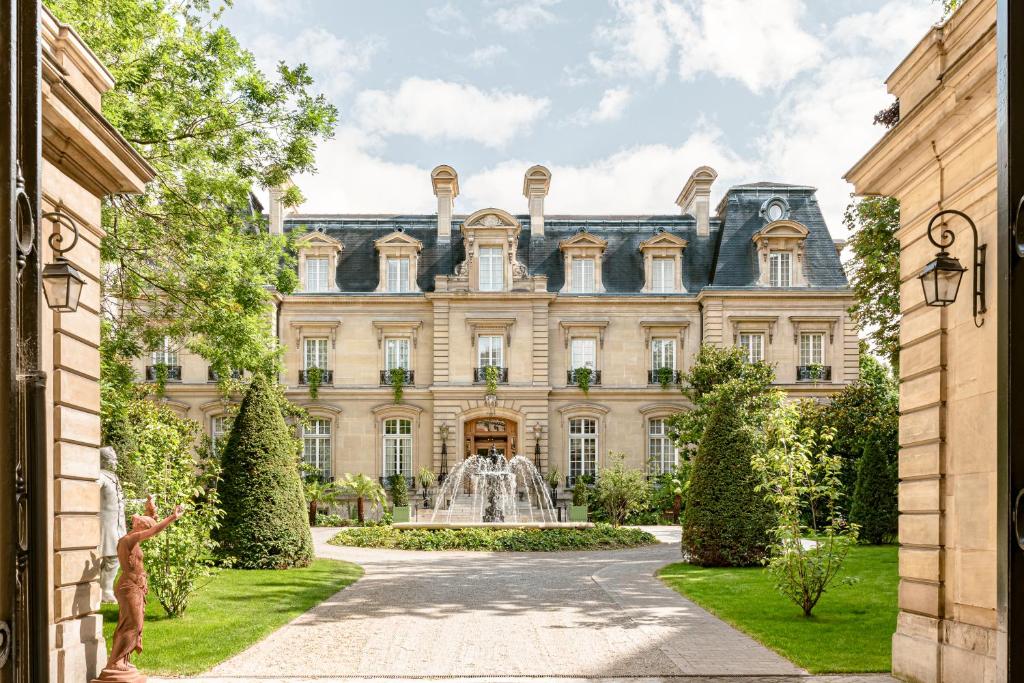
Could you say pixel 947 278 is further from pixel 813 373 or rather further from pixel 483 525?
pixel 813 373

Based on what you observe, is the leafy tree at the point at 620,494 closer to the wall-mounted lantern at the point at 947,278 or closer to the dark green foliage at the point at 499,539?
the dark green foliage at the point at 499,539

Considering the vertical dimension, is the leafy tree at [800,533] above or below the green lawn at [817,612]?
above

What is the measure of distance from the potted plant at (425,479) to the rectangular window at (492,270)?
667cm

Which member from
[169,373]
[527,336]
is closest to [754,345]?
[527,336]

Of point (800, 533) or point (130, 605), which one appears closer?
point (130, 605)

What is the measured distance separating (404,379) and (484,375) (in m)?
2.91

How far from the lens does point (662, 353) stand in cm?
3322

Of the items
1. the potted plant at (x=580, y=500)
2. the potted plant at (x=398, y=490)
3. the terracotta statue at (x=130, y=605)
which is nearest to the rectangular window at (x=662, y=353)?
the potted plant at (x=580, y=500)

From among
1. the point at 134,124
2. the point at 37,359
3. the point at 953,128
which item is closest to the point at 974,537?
the point at 953,128

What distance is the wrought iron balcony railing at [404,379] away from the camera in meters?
33.0

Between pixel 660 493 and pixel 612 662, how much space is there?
2106 cm

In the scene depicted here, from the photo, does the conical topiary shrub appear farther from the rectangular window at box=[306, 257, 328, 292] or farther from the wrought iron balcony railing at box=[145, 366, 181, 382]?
the wrought iron balcony railing at box=[145, 366, 181, 382]

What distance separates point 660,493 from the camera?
2991 centimetres

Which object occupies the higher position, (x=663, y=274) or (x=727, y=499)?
(x=663, y=274)
